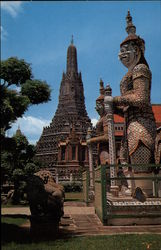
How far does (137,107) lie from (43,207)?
4.15 m

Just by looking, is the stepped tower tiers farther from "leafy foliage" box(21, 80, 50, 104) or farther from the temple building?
"leafy foliage" box(21, 80, 50, 104)

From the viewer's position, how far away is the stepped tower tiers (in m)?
43.0

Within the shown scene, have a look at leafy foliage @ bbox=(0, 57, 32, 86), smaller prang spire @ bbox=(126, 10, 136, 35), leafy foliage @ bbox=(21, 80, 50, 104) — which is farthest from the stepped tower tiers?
leafy foliage @ bbox=(0, 57, 32, 86)

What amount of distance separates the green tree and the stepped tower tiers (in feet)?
110

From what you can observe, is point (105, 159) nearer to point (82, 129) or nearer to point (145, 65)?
point (145, 65)

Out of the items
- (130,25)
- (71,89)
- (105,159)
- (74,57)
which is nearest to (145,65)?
(130,25)

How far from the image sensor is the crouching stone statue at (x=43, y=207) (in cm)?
541

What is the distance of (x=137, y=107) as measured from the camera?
8.09 meters

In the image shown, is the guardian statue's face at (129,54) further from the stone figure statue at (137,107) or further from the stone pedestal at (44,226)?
the stone pedestal at (44,226)

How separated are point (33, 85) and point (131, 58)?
3.49m

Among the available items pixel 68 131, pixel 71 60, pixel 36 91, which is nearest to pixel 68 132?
pixel 68 131

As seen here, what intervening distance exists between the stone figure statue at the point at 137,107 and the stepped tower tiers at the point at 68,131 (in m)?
32.9

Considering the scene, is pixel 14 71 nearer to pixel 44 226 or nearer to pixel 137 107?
pixel 137 107

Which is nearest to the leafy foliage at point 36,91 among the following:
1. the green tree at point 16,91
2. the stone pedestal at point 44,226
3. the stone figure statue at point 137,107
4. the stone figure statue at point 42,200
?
the green tree at point 16,91
